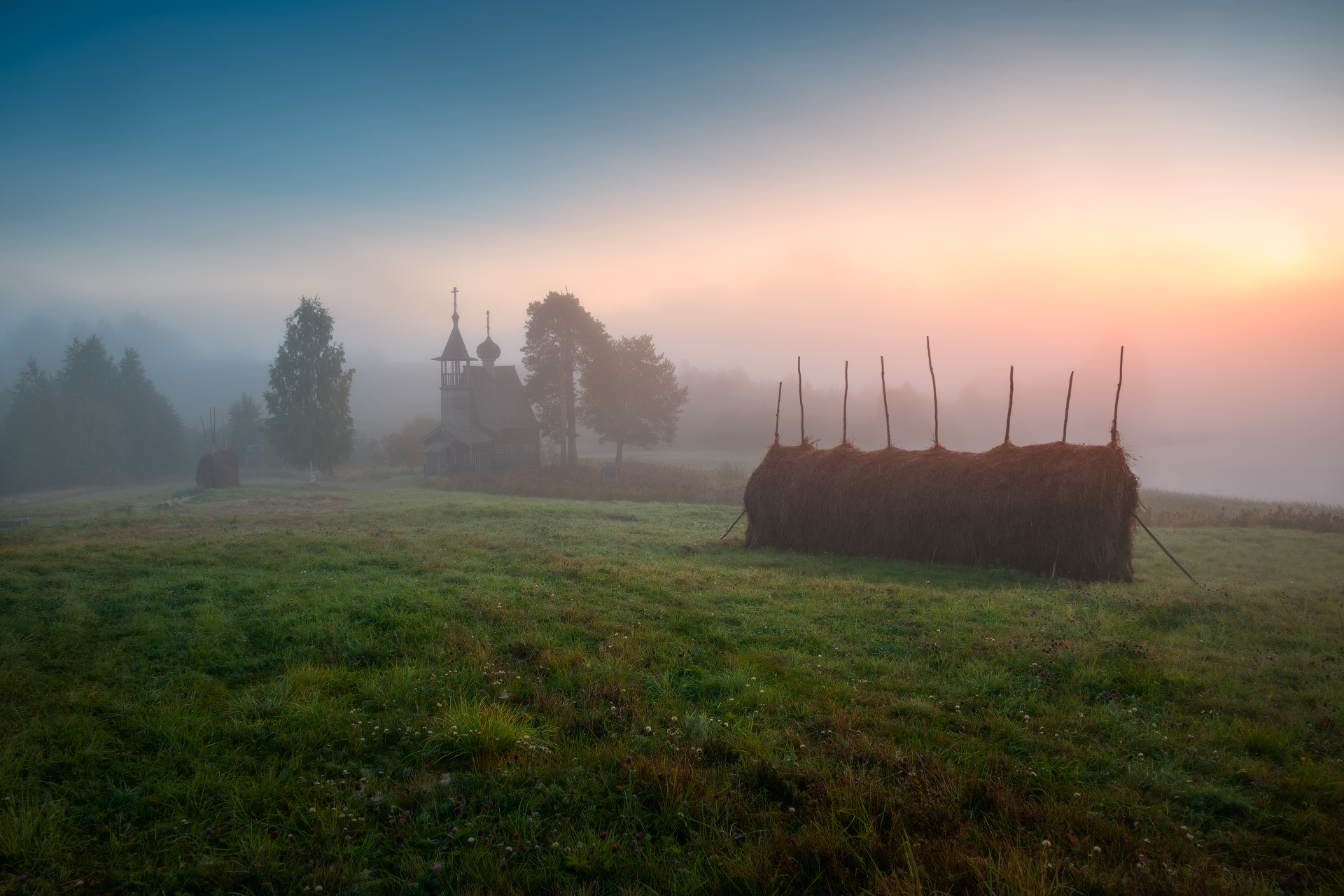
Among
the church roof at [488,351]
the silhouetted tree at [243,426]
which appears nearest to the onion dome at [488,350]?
the church roof at [488,351]

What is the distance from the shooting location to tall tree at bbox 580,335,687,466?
1914 inches

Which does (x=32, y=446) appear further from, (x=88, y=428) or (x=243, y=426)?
(x=243, y=426)

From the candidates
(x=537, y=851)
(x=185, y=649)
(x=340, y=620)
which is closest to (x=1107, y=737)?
(x=537, y=851)

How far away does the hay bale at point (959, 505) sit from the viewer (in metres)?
13.8

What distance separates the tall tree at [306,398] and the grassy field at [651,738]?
40.5 m

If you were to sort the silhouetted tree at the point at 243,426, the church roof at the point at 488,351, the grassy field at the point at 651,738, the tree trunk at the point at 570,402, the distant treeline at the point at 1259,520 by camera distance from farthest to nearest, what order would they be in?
the silhouetted tree at the point at 243,426 < the church roof at the point at 488,351 < the tree trunk at the point at 570,402 < the distant treeline at the point at 1259,520 < the grassy field at the point at 651,738

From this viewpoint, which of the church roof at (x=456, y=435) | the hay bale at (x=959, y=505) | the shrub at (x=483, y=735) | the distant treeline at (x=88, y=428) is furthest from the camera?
the distant treeline at (x=88, y=428)

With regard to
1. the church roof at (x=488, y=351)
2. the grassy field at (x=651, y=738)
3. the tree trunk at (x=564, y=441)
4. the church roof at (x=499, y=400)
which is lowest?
the grassy field at (x=651, y=738)

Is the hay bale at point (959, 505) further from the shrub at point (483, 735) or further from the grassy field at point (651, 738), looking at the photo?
the shrub at point (483, 735)

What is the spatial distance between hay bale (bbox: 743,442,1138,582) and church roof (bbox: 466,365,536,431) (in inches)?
1327

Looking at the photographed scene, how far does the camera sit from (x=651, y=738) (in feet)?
17.0

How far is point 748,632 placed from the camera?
852 cm

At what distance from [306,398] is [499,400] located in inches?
571

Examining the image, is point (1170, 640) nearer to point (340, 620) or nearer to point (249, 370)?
point (340, 620)
